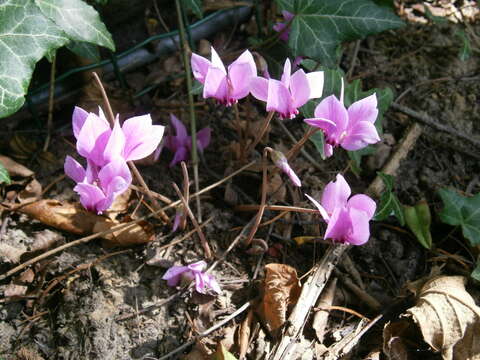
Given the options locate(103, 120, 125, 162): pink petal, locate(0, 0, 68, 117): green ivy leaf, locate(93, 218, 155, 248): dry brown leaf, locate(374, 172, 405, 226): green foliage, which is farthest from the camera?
locate(374, 172, 405, 226): green foliage

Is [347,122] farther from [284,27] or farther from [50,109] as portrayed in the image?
[50,109]

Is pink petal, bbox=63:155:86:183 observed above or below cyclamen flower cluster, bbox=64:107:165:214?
below

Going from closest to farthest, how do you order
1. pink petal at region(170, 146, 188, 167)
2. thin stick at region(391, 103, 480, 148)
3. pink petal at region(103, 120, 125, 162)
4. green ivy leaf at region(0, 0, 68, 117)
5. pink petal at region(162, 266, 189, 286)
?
1. pink petal at region(103, 120, 125, 162)
2. green ivy leaf at region(0, 0, 68, 117)
3. pink petal at region(162, 266, 189, 286)
4. pink petal at region(170, 146, 188, 167)
5. thin stick at region(391, 103, 480, 148)

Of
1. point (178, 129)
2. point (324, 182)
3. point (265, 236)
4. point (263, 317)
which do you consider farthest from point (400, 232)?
point (178, 129)

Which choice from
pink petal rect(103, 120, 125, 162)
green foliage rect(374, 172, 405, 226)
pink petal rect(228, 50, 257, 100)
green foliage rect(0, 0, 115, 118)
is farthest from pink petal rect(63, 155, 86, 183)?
green foliage rect(374, 172, 405, 226)

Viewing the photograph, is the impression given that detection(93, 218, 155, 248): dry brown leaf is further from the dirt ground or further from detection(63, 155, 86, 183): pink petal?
detection(63, 155, 86, 183): pink petal

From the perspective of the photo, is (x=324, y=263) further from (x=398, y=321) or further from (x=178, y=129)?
(x=178, y=129)

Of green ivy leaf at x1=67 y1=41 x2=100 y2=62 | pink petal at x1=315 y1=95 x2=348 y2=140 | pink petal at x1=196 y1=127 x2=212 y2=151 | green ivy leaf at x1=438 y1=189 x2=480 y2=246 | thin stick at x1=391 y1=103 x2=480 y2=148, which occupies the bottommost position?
green ivy leaf at x1=438 y1=189 x2=480 y2=246

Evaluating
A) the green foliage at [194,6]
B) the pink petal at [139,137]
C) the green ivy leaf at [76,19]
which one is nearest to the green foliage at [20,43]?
the green ivy leaf at [76,19]
